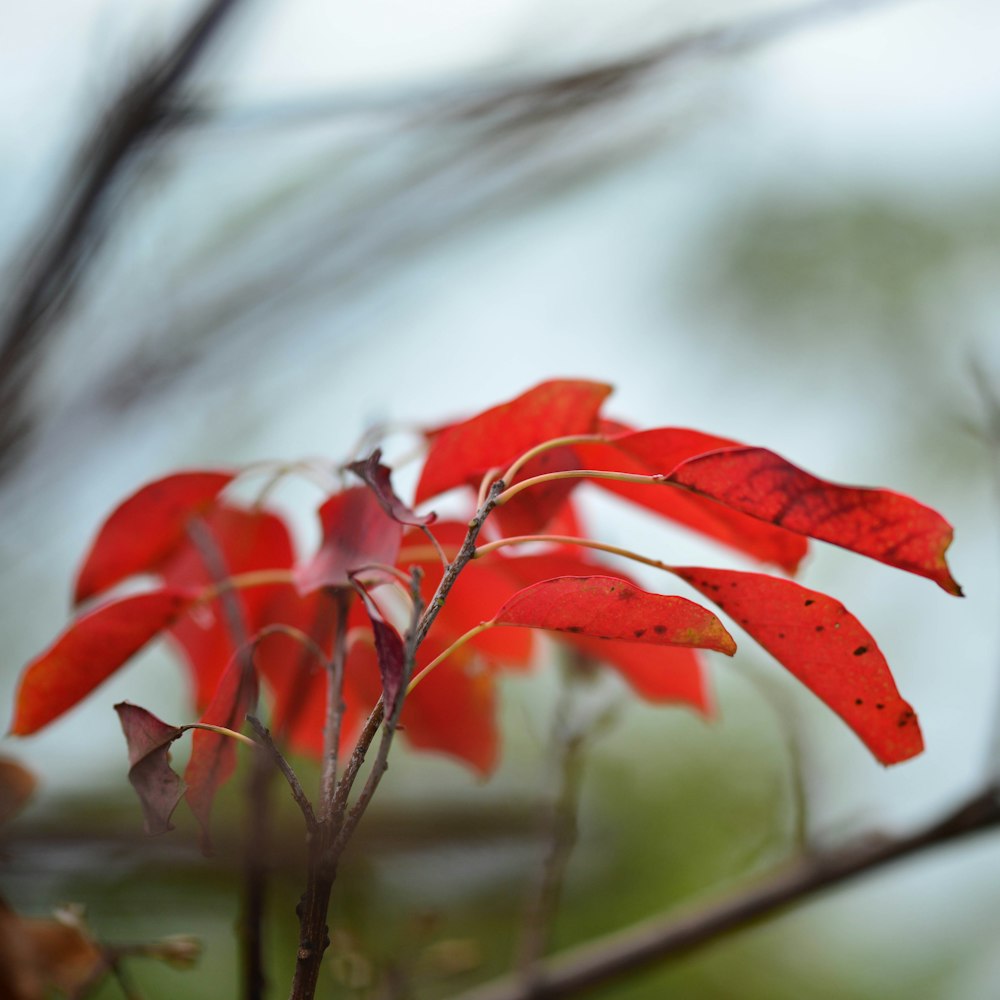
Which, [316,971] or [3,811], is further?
[3,811]

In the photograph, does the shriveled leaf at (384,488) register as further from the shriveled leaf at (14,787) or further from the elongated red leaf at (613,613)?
the shriveled leaf at (14,787)

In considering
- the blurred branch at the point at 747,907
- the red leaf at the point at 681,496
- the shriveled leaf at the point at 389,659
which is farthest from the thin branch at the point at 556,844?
the shriveled leaf at the point at 389,659

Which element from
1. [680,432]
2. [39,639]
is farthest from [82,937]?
[39,639]

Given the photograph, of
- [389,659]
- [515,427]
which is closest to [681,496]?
[515,427]

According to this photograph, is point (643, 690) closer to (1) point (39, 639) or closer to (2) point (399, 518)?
(2) point (399, 518)

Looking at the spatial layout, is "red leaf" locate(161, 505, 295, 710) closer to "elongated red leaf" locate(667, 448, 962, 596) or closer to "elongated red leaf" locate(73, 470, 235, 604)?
"elongated red leaf" locate(73, 470, 235, 604)

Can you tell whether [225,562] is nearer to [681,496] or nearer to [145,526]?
[145,526]
